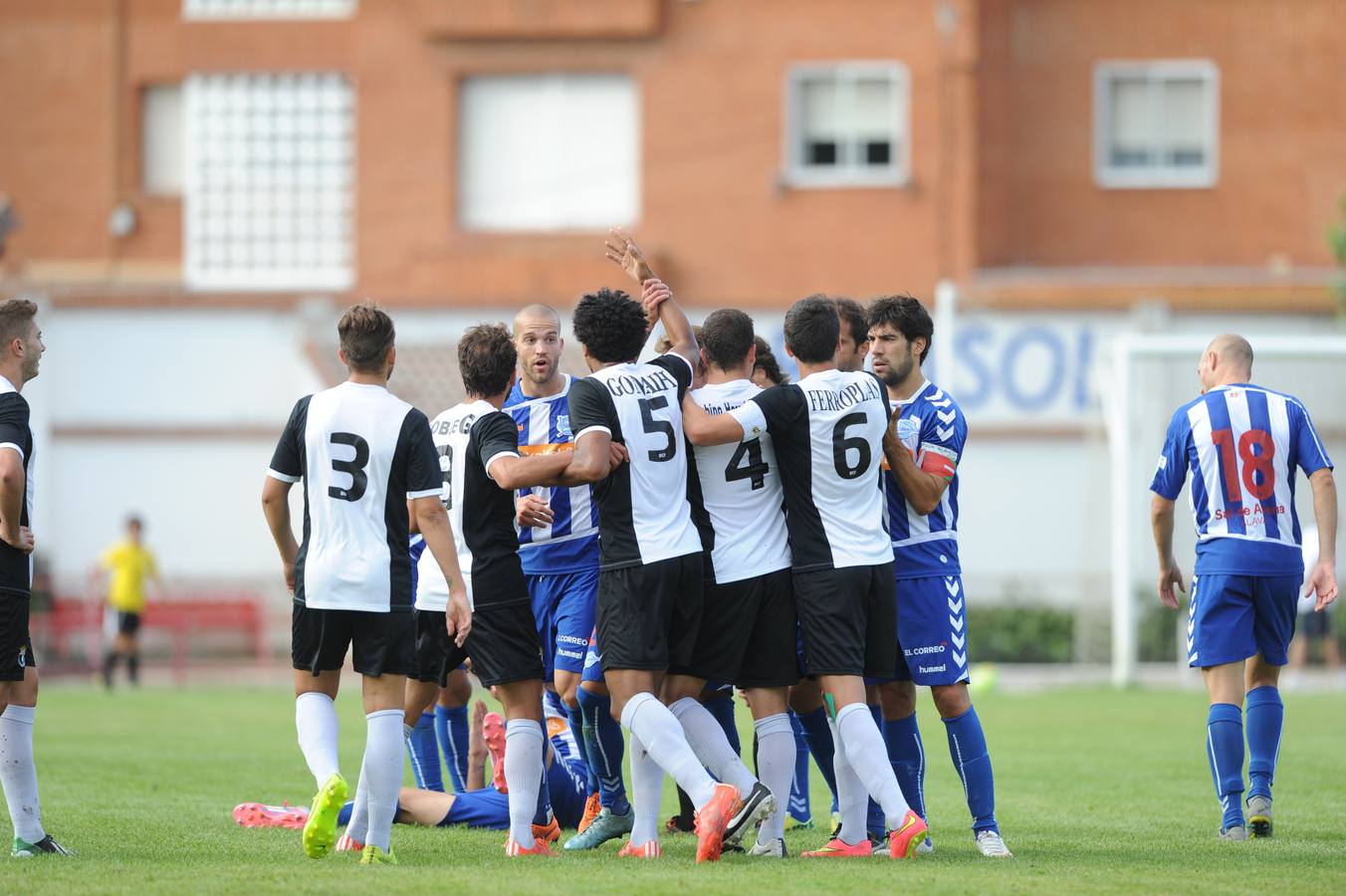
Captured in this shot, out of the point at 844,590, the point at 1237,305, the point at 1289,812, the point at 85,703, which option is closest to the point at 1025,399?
the point at 1237,305

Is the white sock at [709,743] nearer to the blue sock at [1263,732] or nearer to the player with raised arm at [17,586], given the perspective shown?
the blue sock at [1263,732]

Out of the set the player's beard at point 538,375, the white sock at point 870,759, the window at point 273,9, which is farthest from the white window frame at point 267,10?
the white sock at point 870,759

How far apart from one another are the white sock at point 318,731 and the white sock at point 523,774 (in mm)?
791

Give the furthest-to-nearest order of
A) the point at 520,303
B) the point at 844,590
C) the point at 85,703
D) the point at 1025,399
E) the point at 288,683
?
the point at 520,303, the point at 1025,399, the point at 288,683, the point at 85,703, the point at 844,590

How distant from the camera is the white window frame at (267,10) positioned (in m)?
29.1

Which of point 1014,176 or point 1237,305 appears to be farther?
point 1014,176

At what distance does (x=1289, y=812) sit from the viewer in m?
9.69

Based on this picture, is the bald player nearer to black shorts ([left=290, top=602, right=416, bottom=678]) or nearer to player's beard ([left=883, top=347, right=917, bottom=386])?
black shorts ([left=290, top=602, right=416, bottom=678])

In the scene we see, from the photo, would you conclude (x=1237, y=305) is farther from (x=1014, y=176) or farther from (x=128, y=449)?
(x=128, y=449)

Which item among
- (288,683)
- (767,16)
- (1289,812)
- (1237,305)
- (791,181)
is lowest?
(288,683)

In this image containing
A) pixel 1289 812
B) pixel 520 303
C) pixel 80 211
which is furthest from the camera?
pixel 80 211

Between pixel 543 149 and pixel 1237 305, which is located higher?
pixel 543 149

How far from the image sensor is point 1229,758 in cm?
865

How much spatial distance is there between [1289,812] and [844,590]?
335 cm
